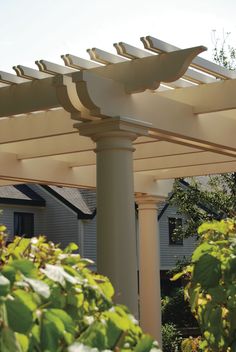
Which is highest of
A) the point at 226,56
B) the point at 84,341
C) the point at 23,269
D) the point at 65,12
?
the point at 226,56

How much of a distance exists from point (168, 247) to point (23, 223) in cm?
792

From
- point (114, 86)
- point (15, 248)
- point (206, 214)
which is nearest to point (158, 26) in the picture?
point (114, 86)

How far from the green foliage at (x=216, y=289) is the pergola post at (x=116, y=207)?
A: 134 inches

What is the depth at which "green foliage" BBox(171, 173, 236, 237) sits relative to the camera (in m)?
22.0

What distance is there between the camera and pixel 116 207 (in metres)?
7.79

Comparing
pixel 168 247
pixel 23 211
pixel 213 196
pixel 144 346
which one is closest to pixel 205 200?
pixel 213 196

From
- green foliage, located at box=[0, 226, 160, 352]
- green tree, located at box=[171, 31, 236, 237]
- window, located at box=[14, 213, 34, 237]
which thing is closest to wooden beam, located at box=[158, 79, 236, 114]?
green foliage, located at box=[0, 226, 160, 352]

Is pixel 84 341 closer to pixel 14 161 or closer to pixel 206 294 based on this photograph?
pixel 206 294

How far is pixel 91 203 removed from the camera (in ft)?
107

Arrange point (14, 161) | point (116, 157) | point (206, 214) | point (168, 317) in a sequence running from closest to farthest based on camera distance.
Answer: point (116, 157) < point (14, 161) < point (206, 214) < point (168, 317)

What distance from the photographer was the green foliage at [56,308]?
251 cm

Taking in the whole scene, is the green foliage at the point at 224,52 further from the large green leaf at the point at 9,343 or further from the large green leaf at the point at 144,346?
the large green leaf at the point at 9,343

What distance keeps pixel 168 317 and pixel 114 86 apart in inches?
728

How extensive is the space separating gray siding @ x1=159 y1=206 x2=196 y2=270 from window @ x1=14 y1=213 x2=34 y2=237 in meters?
6.84
